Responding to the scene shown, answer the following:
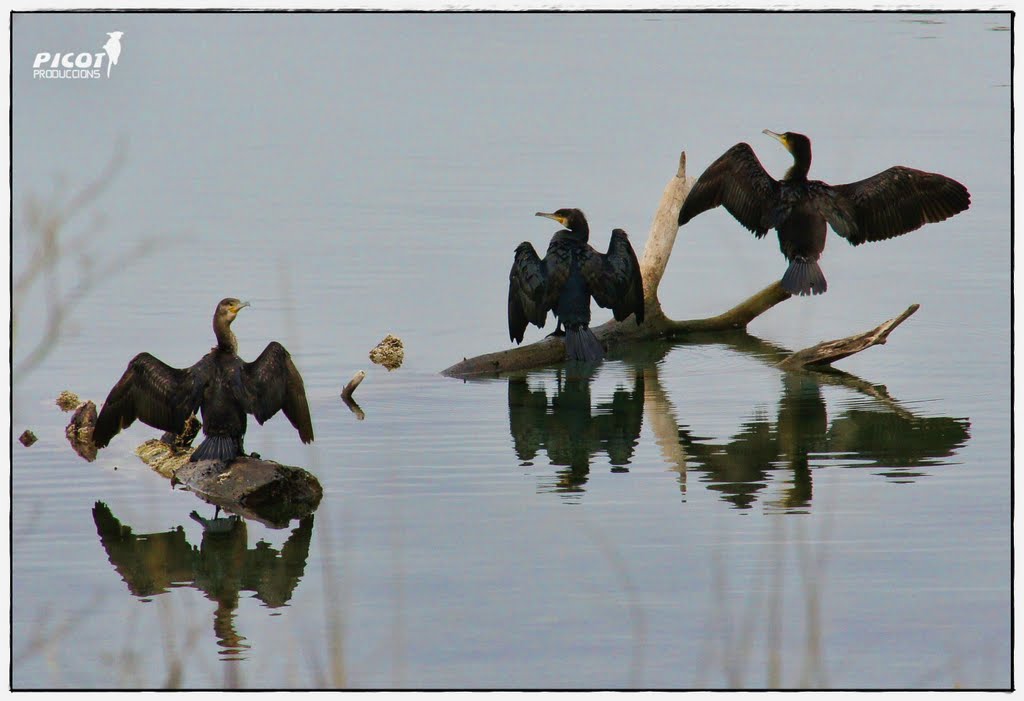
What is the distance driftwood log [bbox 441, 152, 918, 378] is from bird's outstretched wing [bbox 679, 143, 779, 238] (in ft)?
0.93

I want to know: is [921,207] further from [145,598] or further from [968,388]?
[145,598]

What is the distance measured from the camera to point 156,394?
8547 millimetres

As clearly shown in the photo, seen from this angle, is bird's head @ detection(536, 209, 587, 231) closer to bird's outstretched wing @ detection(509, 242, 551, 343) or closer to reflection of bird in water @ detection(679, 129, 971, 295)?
bird's outstretched wing @ detection(509, 242, 551, 343)

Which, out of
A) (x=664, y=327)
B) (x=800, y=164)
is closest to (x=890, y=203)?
(x=800, y=164)

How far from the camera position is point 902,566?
7375 mm

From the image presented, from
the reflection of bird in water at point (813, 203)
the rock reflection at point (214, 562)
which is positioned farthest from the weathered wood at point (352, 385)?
the reflection of bird in water at point (813, 203)

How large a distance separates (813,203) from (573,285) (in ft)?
6.02

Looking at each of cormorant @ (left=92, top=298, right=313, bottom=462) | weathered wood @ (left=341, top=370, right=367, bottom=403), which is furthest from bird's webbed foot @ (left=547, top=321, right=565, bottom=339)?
cormorant @ (left=92, top=298, right=313, bottom=462)

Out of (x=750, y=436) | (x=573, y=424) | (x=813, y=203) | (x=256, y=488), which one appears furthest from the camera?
(x=813, y=203)

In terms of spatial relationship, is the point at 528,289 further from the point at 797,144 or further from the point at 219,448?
the point at 219,448

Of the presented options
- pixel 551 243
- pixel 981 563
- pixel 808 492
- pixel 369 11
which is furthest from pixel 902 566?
pixel 551 243

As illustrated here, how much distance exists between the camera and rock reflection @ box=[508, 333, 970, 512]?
8.91m

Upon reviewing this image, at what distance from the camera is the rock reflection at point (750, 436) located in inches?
351

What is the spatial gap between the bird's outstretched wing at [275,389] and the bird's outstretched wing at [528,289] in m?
2.89
